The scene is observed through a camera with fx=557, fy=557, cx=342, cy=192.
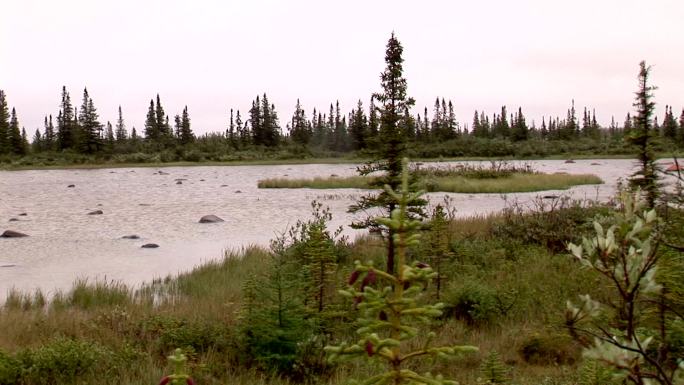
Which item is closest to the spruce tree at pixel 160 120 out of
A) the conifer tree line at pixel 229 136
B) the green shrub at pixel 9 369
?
the conifer tree line at pixel 229 136

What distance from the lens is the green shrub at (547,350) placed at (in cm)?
736

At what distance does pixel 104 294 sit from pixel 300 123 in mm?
112632

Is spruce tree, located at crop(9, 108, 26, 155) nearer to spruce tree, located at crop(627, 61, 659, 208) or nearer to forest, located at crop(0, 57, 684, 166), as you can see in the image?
forest, located at crop(0, 57, 684, 166)

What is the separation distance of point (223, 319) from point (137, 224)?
54.1 ft

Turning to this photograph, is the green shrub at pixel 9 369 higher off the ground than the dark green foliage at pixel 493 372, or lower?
lower

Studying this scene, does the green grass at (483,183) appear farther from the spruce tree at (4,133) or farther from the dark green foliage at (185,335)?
the spruce tree at (4,133)

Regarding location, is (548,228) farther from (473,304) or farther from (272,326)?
(272,326)

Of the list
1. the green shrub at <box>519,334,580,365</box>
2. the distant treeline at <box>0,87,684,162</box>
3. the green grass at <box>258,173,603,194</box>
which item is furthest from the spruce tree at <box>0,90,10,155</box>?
the green shrub at <box>519,334,580,365</box>

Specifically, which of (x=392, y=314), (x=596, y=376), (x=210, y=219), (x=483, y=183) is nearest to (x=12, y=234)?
(x=210, y=219)

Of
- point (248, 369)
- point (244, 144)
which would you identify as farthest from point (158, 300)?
point (244, 144)

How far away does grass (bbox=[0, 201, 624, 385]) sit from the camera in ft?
21.4

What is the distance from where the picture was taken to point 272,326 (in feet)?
23.2

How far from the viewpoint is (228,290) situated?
1130 centimetres

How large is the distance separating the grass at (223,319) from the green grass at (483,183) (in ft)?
65.9
